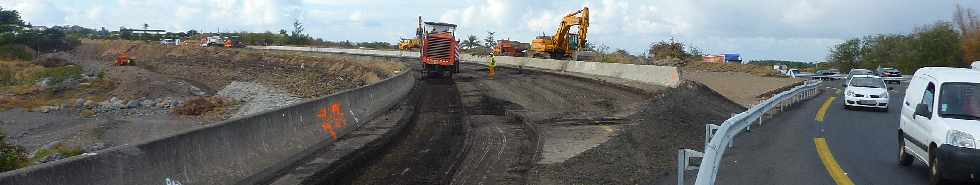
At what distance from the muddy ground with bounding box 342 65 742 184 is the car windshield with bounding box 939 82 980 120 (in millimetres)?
3585

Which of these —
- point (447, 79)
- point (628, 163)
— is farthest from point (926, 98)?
point (447, 79)

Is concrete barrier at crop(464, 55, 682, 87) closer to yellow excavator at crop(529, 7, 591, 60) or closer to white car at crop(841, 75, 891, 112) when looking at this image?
yellow excavator at crop(529, 7, 591, 60)

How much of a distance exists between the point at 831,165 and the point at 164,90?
130 feet

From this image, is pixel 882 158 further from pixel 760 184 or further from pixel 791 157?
pixel 760 184

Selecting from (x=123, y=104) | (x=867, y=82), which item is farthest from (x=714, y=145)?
(x=123, y=104)

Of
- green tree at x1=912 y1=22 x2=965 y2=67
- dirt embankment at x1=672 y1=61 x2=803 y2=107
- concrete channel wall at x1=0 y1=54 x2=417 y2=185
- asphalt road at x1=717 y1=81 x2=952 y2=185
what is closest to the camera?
concrete channel wall at x1=0 y1=54 x2=417 y2=185

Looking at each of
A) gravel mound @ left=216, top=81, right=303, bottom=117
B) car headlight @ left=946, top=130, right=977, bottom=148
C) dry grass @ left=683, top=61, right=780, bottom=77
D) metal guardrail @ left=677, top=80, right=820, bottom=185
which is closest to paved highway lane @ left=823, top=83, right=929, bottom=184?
car headlight @ left=946, top=130, right=977, bottom=148

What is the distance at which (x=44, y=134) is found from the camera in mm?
26797

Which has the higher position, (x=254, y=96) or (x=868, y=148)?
(x=868, y=148)

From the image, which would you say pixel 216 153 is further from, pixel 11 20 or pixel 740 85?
pixel 11 20

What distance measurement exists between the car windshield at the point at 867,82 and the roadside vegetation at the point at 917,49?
46.9 metres

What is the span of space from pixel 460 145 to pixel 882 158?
6951mm

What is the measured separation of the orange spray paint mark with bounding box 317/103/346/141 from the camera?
48.4ft

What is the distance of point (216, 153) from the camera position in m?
9.50
